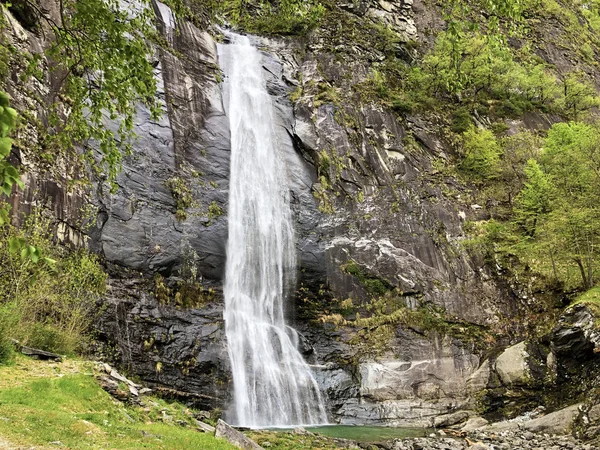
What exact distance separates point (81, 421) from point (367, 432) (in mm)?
9938

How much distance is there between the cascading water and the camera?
52.0ft

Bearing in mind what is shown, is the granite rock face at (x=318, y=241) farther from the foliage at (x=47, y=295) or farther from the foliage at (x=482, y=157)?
the foliage at (x=482, y=157)

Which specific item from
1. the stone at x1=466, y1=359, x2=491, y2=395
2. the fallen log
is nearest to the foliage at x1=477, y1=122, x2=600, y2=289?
the stone at x1=466, y1=359, x2=491, y2=395

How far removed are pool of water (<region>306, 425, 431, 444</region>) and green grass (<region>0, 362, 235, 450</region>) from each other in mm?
5807

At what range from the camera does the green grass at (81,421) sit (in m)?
5.98

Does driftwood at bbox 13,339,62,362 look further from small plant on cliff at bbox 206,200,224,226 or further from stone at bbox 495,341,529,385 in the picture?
stone at bbox 495,341,529,385

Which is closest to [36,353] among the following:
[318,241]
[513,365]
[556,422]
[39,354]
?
[39,354]

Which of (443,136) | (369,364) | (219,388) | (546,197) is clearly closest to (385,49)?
(443,136)

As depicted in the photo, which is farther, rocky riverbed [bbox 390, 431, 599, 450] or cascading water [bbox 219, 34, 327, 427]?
cascading water [bbox 219, 34, 327, 427]

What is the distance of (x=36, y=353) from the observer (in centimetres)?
1009

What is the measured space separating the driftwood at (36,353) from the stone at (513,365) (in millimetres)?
14507

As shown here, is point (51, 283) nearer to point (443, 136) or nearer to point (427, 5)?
point (443, 136)

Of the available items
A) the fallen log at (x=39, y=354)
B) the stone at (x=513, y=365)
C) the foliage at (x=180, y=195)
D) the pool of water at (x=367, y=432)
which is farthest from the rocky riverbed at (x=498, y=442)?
the foliage at (x=180, y=195)

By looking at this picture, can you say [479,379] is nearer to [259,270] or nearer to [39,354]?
[259,270]
